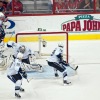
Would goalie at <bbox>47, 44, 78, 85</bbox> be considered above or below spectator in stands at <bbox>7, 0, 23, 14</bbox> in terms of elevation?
below

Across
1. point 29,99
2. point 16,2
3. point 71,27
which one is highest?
point 16,2

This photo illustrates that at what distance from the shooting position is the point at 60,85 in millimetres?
6969

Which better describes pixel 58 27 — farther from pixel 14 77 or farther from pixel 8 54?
pixel 14 77

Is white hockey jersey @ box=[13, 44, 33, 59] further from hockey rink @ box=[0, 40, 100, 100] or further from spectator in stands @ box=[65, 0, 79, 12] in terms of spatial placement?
spectator in stands @ box=[65, 0, 79, 12]

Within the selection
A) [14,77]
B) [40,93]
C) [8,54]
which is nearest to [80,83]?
[40,93]

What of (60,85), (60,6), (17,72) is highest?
(60,6)

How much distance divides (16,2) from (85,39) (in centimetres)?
222

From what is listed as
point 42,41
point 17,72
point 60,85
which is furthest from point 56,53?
point 42,41

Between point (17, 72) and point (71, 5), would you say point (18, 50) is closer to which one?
point (17, 72)

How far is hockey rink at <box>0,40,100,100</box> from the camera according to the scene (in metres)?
6.30

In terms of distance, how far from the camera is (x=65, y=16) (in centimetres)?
1120

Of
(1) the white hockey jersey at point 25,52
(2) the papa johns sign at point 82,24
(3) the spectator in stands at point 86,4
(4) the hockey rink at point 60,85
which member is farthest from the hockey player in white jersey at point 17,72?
(3) the spectator in stands at point 86,4

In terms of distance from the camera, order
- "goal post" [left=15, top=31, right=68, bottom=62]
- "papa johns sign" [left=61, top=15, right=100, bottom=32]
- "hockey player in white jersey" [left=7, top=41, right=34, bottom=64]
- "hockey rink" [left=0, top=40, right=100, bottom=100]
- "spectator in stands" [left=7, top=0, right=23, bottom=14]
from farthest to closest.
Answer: "papa johns sign" [left=61, top=15, right=100, bottom=32] → "spectator in stands" [left=7, top=0, right=23, bottom=14] → "goal post" [left=15, top=31, right=68, bottom=62] → "hockey player in white jersey" [left=7, top=41, right=34, bottom=64] → "hockey rink" [left=0, top=40, right=100, bottom=100]

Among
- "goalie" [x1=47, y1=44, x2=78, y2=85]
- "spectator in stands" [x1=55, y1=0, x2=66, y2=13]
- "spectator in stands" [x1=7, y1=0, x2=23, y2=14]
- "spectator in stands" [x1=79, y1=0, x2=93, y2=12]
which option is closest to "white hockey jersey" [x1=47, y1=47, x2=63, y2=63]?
"goalie" [x1=47, y1=44, x2=78, y2=85]
